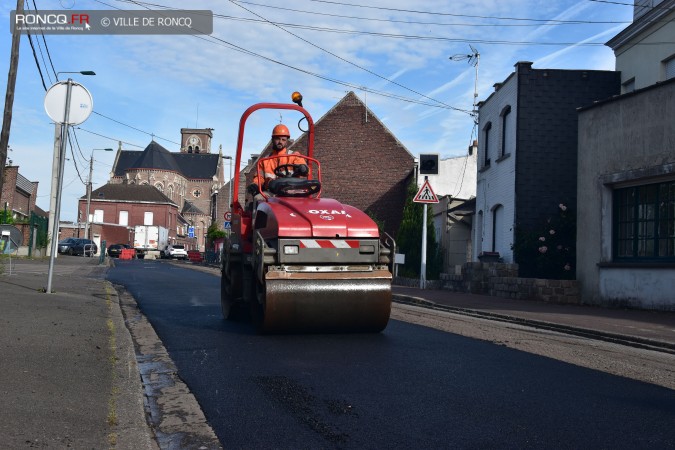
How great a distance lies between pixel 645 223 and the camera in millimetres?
14102

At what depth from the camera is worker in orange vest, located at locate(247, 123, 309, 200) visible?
8742mm

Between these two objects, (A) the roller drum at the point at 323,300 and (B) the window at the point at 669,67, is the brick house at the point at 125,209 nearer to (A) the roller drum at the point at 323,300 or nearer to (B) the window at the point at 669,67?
(B) the window at the point at 669,67

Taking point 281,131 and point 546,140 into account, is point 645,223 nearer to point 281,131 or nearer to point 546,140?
point 546,140

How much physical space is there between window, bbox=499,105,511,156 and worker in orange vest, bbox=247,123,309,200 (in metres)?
13.4

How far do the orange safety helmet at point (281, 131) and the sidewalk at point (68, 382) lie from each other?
307 centimetres

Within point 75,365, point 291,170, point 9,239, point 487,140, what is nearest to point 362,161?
point 487,140

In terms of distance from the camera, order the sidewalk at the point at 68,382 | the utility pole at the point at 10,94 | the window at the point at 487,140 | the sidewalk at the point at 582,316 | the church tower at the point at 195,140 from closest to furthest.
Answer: the sidewalk at the point at 68,382 → the sidewalk at the point at 582,316 → the utility pole at the point at 10,94 → the window at the point at 487,140 → the church tower at the point at 195,140

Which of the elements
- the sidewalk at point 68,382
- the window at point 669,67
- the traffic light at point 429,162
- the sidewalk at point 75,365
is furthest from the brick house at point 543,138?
the sidewalk at point 68,382

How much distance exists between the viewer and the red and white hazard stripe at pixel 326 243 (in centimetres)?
742

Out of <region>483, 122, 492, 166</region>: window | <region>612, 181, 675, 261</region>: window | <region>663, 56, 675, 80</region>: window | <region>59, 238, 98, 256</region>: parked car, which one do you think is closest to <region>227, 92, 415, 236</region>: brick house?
<region>59, 238, 98, 256</region>: parked car

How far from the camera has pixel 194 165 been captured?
129 metres

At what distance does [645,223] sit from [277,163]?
8589 mm

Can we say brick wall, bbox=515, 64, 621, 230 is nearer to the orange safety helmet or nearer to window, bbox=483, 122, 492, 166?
window, bbox=483, 122, 492, 166

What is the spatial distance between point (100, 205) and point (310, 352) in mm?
92471
